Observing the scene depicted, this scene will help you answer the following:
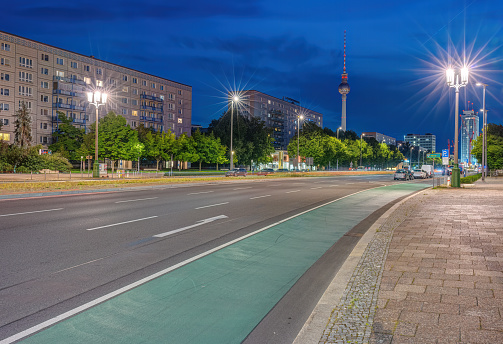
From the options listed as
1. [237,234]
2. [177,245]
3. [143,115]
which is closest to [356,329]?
[177,245]

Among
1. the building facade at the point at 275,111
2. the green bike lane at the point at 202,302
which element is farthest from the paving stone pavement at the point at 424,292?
the building facade at the point at 275,111

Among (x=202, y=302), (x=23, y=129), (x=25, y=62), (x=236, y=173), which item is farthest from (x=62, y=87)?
(x=202, y=302)

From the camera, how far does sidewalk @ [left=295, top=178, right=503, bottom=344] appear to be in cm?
372

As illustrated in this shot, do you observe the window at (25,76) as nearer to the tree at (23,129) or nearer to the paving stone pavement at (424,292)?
the tree at (23,129)

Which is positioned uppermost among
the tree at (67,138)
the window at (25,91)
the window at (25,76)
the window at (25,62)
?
the window at (25,62)

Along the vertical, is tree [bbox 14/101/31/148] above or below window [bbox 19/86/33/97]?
below

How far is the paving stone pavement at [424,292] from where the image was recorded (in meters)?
3.72

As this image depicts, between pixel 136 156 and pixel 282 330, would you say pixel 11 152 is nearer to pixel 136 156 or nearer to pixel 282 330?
pixel 136 156

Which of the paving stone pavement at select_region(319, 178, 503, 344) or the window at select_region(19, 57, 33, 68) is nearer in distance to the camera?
the paving stone pavement at select_region(319, 178, 503, 344)

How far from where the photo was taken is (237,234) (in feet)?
30.5

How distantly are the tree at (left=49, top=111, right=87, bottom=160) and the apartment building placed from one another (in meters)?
2.13

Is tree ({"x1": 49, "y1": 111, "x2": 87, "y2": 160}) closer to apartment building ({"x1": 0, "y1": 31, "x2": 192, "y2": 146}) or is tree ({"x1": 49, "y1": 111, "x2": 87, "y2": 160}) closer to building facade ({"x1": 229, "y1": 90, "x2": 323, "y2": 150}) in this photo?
apartment building ({"x1": 0, "y1": 31, "x2": 192, "y2": 146})

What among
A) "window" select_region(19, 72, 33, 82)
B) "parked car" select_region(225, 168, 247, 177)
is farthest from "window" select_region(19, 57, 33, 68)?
"parked car" select_region(225, 168, 247, 177)

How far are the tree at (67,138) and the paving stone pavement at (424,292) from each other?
6368 cm
